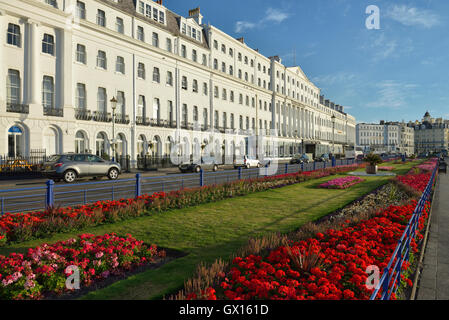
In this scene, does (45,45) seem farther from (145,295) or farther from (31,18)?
(145,295)

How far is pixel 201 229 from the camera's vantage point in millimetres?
7879

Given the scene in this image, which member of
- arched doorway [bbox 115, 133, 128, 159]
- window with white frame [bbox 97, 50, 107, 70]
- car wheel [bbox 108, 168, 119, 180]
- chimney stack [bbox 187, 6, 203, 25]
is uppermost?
chimney stack [bbox 187, 6, 203, 25]

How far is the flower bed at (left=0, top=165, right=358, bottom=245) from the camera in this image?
701cm

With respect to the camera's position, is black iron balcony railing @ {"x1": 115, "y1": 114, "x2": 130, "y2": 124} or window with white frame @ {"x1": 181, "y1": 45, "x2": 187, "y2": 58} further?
window with white frame @ {"x1": 181, "y1": 45, "x2": 187, "y2": 58}

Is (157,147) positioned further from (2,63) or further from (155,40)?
(2,63)

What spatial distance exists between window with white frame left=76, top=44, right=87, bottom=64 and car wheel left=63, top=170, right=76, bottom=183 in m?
15.7

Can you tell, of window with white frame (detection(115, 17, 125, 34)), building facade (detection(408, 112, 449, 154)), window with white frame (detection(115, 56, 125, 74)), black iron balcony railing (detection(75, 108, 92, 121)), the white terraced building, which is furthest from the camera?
building facade (detection(408, 112, 449, 154))

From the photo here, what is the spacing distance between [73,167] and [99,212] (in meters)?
11.2

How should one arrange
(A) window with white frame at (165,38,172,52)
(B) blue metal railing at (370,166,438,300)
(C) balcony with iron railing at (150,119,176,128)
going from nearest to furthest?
(B) blue metal railing at (370,166,438,300), (C) balcony with iron railing at (150,119,176,128), (A) window with white frame at (165,38,172,52)

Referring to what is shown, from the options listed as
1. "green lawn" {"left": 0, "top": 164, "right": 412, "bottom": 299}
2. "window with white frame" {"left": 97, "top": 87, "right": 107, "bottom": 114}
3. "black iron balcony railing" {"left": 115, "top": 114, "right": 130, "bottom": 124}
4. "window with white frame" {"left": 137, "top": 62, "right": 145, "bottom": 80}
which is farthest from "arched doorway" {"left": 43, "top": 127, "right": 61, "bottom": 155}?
"green lawn" {"left": 0, "top": 164, "right": 412, "bottom": 299}

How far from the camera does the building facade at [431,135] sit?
577 feet

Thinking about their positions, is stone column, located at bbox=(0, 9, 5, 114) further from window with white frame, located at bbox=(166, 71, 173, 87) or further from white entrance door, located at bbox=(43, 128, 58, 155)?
window with white frame, located at bbox=(166, 71, 173, 87)
